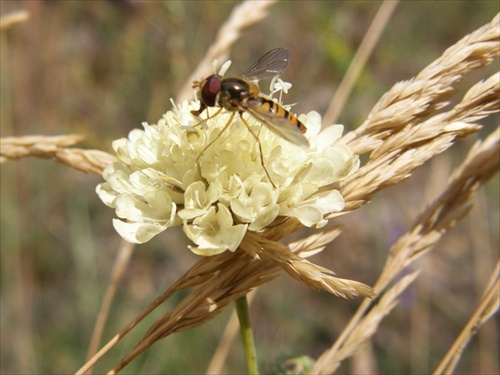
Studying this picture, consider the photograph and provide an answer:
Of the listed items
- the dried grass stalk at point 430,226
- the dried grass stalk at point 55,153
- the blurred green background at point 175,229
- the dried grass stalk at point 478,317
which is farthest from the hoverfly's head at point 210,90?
the blurred green background at point 175,229

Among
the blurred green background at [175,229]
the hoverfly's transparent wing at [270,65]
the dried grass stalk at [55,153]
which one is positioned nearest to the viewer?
the hoverfly's transparent wing at [270,65]

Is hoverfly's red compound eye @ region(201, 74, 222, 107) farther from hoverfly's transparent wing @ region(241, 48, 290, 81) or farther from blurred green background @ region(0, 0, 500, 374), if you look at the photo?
blurred green background @ region(0, 0, 500, 374)

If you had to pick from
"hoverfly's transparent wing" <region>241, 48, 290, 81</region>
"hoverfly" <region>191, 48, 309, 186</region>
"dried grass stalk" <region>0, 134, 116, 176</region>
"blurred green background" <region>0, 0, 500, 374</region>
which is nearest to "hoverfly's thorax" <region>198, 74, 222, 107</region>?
"hoverfly" <region>191, 48, 309, 186</region>

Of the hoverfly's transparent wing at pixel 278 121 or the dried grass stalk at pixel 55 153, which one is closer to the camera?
the hoverfly's transparent wing at pixel 278 121

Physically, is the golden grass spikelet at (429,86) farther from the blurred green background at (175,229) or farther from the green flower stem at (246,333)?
the blurred green background at (175,229)

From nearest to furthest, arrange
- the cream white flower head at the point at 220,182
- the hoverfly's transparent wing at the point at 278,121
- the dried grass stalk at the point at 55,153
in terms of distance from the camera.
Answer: the hoverfly's transparent wing at the point at 278,121 → the cream white flower head at the point at 220,182 → the dried grass stalk at the point at 55,153

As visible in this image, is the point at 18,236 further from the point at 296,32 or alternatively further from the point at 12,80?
the point at 296,32

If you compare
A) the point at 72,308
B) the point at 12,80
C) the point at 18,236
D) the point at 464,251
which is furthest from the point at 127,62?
the point at 464,251
